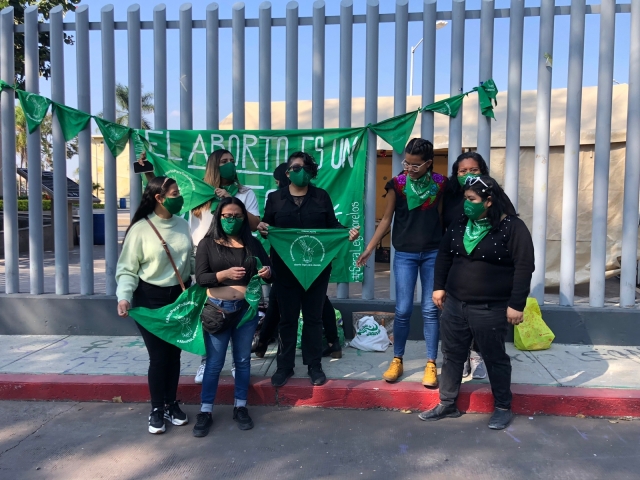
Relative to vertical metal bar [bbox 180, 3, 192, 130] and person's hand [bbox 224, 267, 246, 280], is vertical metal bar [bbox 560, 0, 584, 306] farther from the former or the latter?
vertical metal bar [bbox 180, 3, 192, 130]

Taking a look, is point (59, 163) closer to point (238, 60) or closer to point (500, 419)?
point (238, 60)

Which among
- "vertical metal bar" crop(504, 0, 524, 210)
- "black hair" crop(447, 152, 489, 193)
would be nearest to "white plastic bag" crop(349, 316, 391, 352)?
"black hair" crop(447, 152, 489, 193)

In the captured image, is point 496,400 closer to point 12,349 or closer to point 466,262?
point 466,262

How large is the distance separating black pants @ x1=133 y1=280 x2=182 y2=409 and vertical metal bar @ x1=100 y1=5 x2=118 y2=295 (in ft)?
7.60

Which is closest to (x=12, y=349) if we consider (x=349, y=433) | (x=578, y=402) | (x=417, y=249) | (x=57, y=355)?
(x=57, y=355)

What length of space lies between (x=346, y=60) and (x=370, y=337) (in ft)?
9.40

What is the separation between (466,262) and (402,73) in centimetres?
265

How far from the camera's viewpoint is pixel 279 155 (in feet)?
19.9

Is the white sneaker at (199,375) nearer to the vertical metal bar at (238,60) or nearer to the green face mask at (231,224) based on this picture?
the green face mask at (231,224)

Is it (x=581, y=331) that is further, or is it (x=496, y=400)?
(x=581, y=331)

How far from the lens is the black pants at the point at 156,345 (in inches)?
159

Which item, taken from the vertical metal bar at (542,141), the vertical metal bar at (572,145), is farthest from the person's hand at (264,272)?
the vertical metal bar at (572,145)

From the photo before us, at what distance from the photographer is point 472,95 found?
20.1 ft

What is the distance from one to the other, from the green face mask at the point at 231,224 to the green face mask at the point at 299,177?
0.80 meters
